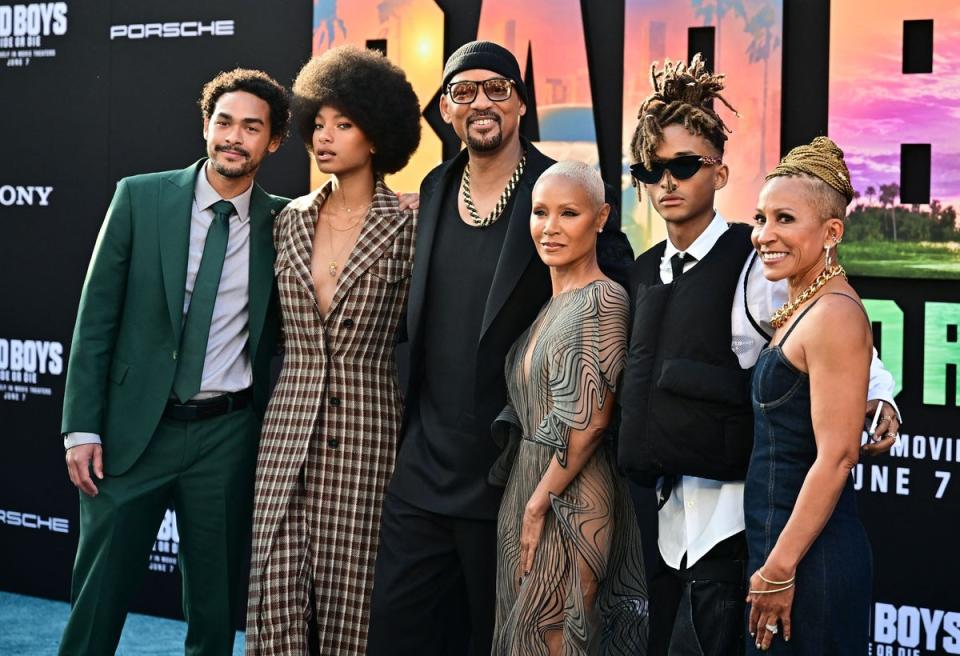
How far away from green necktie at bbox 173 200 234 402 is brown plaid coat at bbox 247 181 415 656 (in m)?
0.27

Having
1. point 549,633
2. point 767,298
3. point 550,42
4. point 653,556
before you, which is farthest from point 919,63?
point 549,633

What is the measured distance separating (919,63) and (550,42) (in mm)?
1357

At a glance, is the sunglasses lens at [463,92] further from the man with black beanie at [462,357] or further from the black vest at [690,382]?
the black vest at [690,382]

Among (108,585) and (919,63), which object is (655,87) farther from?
(108,585)

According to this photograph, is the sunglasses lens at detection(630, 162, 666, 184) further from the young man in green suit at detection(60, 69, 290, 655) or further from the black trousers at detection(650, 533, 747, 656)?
the young man in green suit at detection(60, 69, 290, 655)

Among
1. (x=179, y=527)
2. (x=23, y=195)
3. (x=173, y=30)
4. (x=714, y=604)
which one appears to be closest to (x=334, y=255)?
(x=179, y=527)

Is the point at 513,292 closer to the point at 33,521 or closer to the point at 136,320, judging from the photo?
the point at 136,320

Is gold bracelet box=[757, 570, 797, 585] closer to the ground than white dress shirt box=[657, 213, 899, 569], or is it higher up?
closer to the ground

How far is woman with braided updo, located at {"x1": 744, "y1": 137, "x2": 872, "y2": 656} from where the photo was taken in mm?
2422

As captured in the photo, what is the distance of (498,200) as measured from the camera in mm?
3389

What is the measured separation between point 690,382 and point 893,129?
1808 millimetres

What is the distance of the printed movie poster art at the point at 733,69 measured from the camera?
4195 millimetres

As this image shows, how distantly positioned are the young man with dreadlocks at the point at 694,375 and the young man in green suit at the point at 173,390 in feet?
4.68

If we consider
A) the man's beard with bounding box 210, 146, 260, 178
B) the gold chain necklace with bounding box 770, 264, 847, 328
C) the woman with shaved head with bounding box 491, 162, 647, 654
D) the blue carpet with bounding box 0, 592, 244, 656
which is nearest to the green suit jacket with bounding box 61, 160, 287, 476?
the man's beard with bounding box 210, 146, 260, 178
